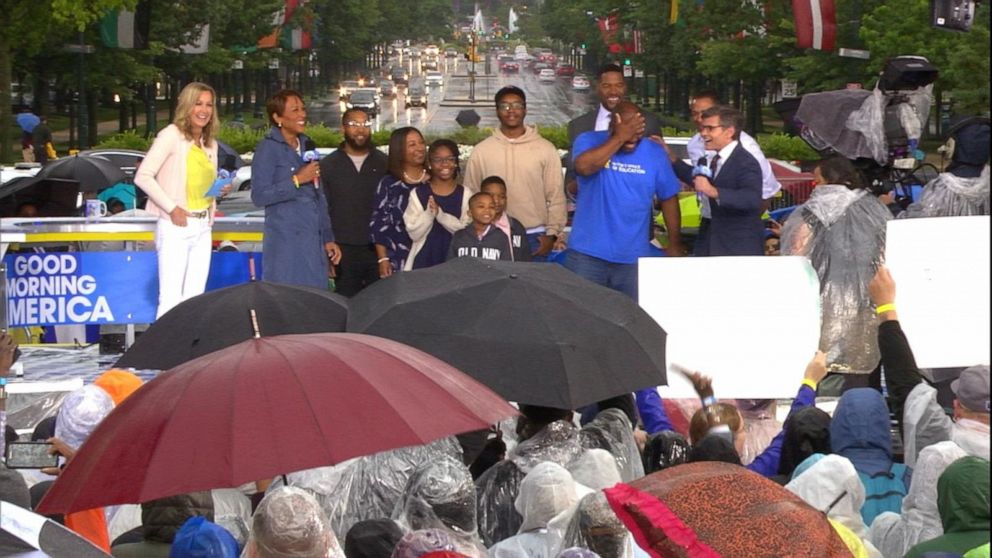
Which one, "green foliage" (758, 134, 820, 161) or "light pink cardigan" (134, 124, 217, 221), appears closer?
"light pink cardigan" (134, 124, 217, 221)

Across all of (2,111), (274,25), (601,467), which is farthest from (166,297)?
(274,25)

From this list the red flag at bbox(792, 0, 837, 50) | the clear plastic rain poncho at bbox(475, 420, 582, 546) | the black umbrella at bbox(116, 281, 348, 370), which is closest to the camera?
the clear plastic rain poncho at bbox(475, 420, 582, 546)

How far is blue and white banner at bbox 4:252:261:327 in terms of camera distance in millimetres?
12141

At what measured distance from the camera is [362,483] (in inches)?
263

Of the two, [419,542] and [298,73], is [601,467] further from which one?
[298,73]

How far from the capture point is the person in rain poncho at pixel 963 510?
17.6 feet

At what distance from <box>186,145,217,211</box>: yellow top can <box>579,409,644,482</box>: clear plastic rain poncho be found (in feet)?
15.0

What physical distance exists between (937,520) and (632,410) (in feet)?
7.01

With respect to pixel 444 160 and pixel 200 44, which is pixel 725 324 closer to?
pixel 444 160

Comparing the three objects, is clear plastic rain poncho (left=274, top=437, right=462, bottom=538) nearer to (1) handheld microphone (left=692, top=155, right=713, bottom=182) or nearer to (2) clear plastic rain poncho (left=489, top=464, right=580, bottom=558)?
(2) clear plastic rain poncho (left=489, top=464, right=580, bottom=558)

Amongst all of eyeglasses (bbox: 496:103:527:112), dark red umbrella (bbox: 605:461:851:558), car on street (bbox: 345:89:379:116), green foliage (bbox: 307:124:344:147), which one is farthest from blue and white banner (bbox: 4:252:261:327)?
car on street (bbox: 345:89:379:116)

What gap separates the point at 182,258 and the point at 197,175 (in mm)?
621

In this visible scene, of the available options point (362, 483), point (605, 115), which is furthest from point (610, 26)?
point (362, 483)

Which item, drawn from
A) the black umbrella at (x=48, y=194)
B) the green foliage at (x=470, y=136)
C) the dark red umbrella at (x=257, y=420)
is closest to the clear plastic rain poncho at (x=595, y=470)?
the dark red umbrella at (x=257, y=420)
